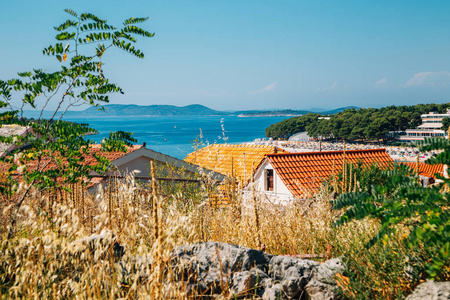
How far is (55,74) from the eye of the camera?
444cm

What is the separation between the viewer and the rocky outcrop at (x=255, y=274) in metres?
3.06

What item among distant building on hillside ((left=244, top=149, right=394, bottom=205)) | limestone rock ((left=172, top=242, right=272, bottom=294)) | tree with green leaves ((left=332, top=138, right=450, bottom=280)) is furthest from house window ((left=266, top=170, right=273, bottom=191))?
tree with green leaves ((left=332, top=138, right=450, bottom=280))

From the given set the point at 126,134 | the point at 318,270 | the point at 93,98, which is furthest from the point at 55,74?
the point at 318,270

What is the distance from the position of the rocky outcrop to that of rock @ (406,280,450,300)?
0.64 m

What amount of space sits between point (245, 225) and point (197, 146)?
18.6ft

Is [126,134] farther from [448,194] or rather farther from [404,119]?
[404,119]

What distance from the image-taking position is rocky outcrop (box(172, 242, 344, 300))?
3064 mm

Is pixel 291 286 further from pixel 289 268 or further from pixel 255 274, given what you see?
pixel 255 274

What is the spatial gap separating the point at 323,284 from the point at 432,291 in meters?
0.81

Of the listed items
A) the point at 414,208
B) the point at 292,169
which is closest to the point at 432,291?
the point at 414,208

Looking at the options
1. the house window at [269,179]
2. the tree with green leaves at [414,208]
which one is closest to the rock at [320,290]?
the tree with green leaves at [414,208]

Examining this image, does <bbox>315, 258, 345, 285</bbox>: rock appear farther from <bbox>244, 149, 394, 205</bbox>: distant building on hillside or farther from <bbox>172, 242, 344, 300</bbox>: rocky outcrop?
<bbox>244, 149, 394, 205</bbox>: distant building on hillside

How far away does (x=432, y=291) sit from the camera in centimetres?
263

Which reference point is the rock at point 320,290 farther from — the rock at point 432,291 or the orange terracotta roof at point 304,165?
the orange terracotta roof at point 304,165
